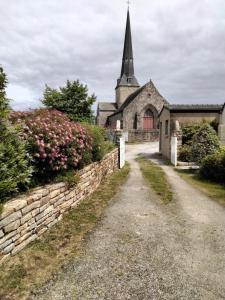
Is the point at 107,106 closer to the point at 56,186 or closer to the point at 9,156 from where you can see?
the point at 56,186

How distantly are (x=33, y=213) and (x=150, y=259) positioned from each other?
97.6 inches

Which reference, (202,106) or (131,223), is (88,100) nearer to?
(202,106)

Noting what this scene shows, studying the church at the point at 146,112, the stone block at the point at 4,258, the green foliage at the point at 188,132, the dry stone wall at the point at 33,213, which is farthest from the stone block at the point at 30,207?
the green foliage at the point at 188,132

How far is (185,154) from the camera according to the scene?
19.0 meters

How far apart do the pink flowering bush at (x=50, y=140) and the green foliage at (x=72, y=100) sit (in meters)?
17.8

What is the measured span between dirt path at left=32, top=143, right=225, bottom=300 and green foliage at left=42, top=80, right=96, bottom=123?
63.2ft

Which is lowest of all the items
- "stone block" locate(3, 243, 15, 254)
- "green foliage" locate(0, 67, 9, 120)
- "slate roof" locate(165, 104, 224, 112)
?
"stone block" locate(3, 243, 15, 254)

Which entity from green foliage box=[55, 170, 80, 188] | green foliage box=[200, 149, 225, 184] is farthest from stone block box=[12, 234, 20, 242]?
green foliage box=[200, 149, 225, 184]

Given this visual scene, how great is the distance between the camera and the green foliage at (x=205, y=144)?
17.2 m

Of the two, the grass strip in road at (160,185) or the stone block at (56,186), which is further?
the grass strip in road at (160,185)

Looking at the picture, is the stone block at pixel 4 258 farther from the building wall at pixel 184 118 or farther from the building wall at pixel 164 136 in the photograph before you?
the building wall at pixel 164 136

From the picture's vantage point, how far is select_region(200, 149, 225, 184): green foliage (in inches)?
497

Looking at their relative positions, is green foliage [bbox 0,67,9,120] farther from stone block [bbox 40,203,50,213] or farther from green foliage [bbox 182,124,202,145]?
green foliage [bbox 182,124,202,145]

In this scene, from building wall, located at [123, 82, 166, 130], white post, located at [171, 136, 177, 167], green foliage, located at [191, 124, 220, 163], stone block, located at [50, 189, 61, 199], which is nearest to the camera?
stone block, located at [50, 189, 61, 199]
